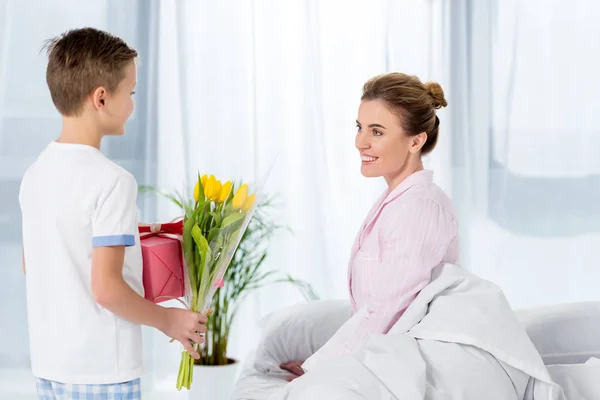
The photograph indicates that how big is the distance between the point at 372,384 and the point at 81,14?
2499 millimetres

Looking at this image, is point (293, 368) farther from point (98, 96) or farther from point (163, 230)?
point (98, 96)

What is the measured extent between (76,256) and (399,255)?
83 centimetres

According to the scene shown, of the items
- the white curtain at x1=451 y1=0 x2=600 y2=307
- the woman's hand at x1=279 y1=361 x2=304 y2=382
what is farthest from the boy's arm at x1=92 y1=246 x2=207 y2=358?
the white curtain at x1=451 y1=0 x2=600 y2=307

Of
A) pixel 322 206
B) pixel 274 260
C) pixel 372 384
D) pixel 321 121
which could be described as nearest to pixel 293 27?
pixel 321 121

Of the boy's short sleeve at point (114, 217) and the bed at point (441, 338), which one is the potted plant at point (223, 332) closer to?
the bed at point (441, 338)

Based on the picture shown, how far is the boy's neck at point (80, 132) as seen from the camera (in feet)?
5.28

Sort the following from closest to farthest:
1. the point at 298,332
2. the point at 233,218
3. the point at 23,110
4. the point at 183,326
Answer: the point at 183,326 < the point at 233,218 < the point at 298,332 < the point at 23,110

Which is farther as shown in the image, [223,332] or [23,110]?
[23,110]

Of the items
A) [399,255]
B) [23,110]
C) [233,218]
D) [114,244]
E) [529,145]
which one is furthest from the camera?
[529,145]

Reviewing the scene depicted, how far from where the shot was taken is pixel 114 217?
1537 mm

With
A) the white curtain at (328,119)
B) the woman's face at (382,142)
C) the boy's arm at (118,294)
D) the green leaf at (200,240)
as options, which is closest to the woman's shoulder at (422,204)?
the woman's face at (382,142)

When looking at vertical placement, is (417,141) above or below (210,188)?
above

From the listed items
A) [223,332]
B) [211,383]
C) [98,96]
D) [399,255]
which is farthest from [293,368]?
[98,96]

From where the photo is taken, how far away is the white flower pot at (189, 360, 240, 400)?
2934 millimetres
